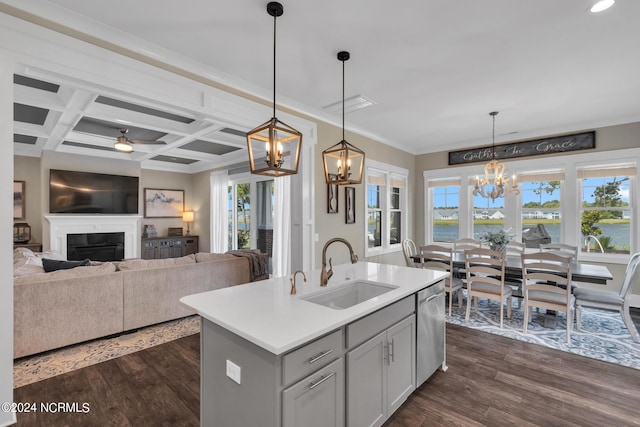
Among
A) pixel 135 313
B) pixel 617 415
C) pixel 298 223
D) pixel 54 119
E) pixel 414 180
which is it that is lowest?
pixel 617 415

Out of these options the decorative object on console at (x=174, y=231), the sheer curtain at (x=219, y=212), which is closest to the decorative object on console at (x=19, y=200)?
the decorative object on console at (x=174, y=231)

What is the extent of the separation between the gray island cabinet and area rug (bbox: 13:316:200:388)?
1874 mm

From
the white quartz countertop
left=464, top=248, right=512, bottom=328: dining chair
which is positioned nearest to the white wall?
the white quartz countertop

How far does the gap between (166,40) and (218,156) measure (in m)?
4.47

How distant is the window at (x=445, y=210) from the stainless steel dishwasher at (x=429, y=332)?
3.86 m

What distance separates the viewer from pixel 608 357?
9.43 feet

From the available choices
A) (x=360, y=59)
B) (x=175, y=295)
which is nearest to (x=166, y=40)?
(x=360, y=59)

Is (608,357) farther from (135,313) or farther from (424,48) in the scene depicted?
(135,313)

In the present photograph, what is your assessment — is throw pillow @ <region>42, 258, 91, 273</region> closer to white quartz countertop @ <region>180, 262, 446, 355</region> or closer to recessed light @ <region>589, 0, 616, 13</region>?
white quartz countertop @ <region>180, 262, 446, 355</region>

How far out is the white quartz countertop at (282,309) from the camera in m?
1.33

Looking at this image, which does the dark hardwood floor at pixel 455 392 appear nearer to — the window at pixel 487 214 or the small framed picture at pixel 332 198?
the small framed picture at pixel 332 198

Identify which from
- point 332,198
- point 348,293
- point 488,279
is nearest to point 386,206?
point 332,198

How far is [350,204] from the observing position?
4.66 m

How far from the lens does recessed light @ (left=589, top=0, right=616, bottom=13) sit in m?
1.98
